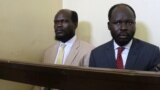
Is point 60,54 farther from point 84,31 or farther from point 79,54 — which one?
point 84,31

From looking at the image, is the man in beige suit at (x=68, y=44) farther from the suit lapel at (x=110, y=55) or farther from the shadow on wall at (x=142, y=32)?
the shadow on wall at (x=142, y=32)

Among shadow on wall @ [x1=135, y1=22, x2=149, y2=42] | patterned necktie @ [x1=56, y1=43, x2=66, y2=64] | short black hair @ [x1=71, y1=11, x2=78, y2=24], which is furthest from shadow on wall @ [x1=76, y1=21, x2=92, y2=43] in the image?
shadow on wall @ [x1=135, y1=22, x2=149, y2=42]

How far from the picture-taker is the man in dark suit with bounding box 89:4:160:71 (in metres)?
1.53

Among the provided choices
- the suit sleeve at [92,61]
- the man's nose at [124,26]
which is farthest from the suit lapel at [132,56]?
the suit sleeve at [92,61]

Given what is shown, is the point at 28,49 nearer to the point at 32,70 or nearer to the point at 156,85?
the point at 32,70

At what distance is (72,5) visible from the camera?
2188mm

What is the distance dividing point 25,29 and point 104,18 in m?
0.59

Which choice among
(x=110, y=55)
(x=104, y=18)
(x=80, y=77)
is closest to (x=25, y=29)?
(x=104, y=18)

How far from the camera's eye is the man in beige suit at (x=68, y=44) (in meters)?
1.83

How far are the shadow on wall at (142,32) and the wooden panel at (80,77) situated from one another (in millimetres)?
916

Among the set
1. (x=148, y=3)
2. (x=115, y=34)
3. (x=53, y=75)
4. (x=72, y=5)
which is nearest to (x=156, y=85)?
(x=53, y=75)

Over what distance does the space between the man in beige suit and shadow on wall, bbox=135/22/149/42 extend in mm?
342

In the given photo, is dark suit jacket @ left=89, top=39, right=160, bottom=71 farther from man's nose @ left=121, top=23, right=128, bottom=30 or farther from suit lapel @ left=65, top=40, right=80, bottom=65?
suit lapel @ left=65, top=40, right=80, bottom=65

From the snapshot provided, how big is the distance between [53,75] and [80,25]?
112 centimetres
